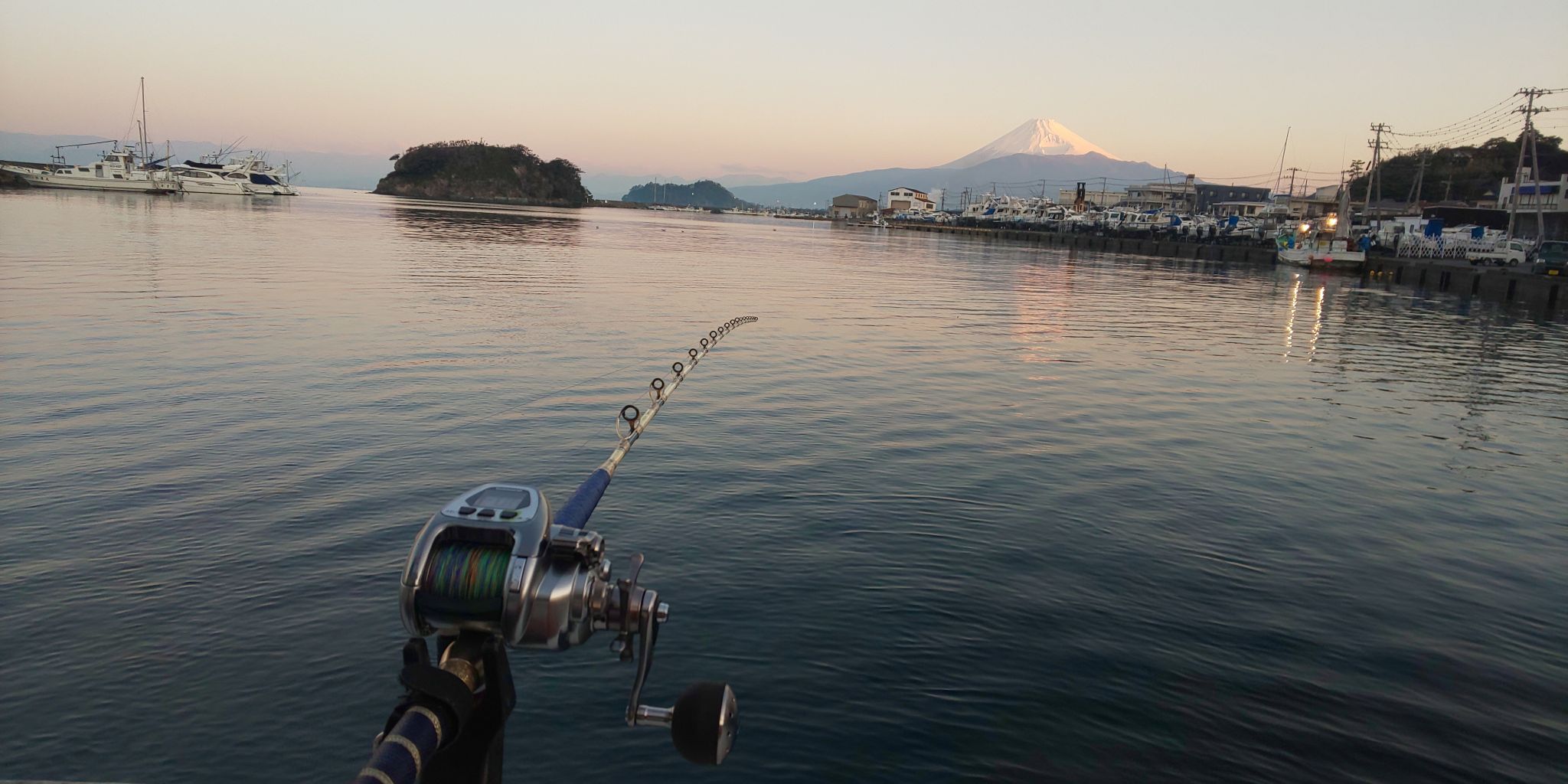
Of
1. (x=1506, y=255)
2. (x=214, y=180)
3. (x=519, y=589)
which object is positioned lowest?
(x=519, y=589)

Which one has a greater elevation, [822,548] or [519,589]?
[519,589]

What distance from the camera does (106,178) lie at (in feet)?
344

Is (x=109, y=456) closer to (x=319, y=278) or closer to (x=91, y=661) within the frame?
(x=91, y=661)

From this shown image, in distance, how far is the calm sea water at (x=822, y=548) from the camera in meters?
5.33

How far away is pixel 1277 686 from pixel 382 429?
9.51 m

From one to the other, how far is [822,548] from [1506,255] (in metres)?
65.8

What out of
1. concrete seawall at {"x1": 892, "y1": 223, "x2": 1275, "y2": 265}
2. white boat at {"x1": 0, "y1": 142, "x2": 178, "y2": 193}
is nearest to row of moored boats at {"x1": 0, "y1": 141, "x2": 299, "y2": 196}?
white boat at {"x1": 0, "y1": 142, "x2": 178, "y2": 193}

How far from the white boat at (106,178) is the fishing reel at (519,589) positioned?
12290 centimetres

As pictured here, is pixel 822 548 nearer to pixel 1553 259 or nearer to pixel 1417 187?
pixel 1553 259

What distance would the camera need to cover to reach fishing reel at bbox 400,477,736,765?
105 inches

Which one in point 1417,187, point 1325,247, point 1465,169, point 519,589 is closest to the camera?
point 519,589

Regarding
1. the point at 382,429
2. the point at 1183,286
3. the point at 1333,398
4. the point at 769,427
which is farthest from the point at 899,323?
the point at 1183,286

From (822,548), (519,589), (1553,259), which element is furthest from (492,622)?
(1553,259)

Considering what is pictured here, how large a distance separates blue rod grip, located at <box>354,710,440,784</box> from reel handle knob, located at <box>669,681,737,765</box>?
26.5 inches
